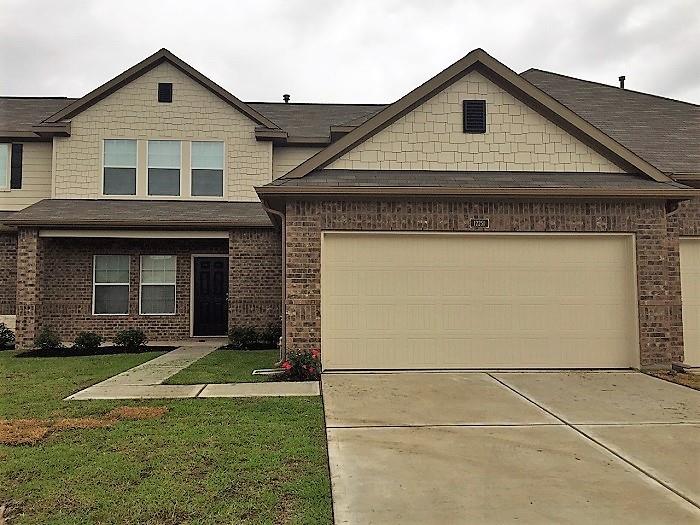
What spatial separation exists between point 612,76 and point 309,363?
19.1 m

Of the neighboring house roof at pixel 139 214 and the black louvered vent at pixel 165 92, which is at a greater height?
the black louvered vent at pixel 165 92

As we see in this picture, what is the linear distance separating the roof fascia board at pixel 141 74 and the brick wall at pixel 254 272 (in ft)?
11.7

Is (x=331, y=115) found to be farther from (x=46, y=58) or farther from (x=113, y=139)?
(x=46, y=58)

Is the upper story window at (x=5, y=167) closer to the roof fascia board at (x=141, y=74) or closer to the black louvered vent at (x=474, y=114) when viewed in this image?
the roof fascia board at (x=141, y=74)

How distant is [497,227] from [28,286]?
11130 mm

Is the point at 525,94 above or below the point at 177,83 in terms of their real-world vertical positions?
below

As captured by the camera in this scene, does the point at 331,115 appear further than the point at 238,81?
No

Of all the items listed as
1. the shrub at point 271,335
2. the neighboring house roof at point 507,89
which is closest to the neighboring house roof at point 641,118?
the neighboring house roof at point 507,89

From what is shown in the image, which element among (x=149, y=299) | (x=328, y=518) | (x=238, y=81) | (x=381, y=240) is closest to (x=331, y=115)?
(x=149, y=299)

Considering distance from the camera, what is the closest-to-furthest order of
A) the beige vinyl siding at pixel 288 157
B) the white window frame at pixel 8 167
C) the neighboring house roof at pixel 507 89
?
the neighboring house roof at pixel 507 89, the white window frame at pixel 8 167, the beige vinyl siding at pixel 288 157

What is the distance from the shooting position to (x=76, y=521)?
3.64 m

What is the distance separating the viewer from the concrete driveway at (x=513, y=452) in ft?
12.7

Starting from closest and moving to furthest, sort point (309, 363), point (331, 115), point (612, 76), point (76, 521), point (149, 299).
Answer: point (76, 521)
point (309, 363)
point (149, 299)
point (331, 115)
point (612, 76)

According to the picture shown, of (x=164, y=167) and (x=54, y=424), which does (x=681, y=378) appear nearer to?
(x=54, y=424)
